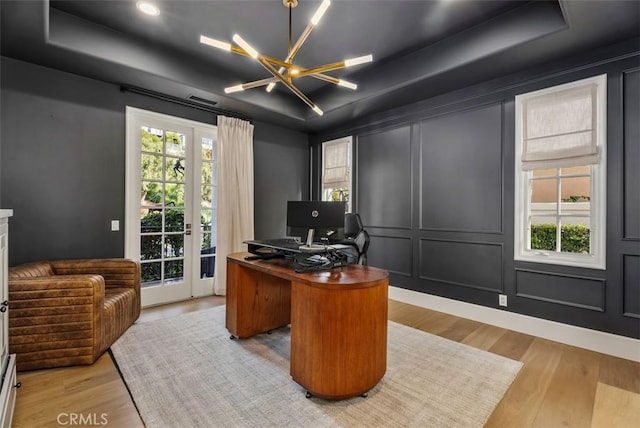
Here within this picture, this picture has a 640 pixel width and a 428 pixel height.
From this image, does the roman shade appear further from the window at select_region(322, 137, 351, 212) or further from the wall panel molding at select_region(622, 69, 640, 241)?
the wall panel molding at select_region(622, 69, 640, 241)

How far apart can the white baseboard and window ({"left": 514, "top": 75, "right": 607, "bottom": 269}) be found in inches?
24.2

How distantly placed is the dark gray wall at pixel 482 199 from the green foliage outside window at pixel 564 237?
22cm

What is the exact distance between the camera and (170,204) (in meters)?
3.96

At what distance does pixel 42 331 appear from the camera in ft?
7.24

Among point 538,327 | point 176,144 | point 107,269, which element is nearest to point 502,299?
point 538,327

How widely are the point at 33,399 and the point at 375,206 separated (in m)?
3.98

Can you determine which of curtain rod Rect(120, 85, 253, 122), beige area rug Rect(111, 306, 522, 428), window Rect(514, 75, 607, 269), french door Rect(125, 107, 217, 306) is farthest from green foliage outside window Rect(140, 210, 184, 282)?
window Rect(514, 75, 607, 269)

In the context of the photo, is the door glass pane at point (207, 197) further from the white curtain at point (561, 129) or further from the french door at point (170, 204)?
the white curtain at point (561, 129)

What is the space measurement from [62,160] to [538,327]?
529 cm

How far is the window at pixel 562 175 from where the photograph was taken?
8.86 feet

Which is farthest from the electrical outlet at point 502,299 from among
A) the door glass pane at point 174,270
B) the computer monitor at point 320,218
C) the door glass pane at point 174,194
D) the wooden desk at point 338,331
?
the door glass pane at point 174,194

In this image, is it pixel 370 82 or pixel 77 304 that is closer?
pixel 77 304

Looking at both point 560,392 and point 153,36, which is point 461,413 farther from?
point 153,36

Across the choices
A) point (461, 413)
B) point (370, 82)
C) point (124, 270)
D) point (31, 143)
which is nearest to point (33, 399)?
point (124, 270)
